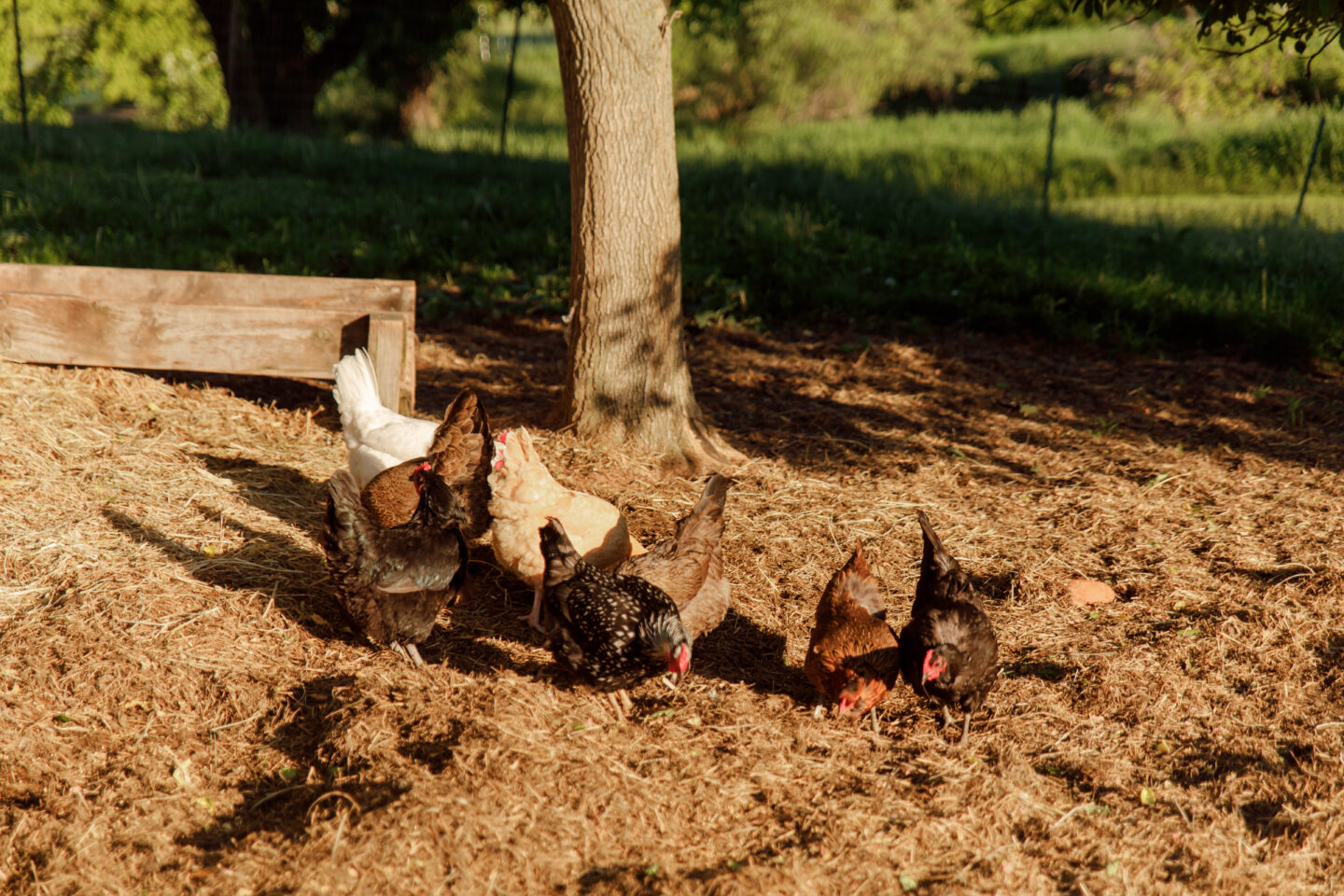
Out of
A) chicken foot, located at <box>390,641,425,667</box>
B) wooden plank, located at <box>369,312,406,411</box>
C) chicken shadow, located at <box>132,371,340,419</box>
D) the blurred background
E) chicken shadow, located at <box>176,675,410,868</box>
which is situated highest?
the blurred background

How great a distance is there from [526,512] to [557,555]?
1.39 ft

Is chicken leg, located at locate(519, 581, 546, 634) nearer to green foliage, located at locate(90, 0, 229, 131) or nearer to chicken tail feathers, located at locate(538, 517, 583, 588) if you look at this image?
chicken tail feathers, located at locate(538, 517, 583, 588)

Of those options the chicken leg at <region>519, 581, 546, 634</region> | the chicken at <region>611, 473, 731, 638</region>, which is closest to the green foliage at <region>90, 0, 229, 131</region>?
the chicken leg at <region>519, 581, 546, 634</region>

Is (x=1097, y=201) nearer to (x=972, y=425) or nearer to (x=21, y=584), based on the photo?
(x=972, y=425)

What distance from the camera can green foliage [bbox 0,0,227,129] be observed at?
2328cm

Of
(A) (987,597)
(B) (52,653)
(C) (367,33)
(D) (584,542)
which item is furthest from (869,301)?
(C) (367,33)

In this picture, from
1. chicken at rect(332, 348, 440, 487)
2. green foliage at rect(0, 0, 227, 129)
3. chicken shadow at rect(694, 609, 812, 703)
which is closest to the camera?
chicken shadow at rect(694, 609, 812, 703)

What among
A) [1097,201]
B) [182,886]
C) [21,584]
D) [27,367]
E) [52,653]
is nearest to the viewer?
[182,886]

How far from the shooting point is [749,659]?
3.73 meters

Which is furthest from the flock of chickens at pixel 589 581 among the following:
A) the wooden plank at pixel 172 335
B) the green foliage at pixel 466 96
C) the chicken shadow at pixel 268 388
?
the green foliage at pixel 466 96

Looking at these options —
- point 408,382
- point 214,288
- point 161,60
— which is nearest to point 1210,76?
point 408,382

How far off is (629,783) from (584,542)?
4.19 feet

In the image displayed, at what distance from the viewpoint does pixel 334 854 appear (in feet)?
8.13

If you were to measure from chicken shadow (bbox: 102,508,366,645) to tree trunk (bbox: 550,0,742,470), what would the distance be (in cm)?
171
